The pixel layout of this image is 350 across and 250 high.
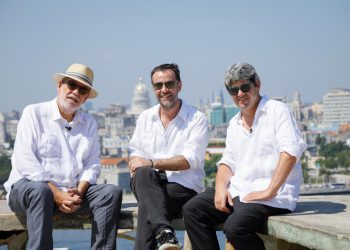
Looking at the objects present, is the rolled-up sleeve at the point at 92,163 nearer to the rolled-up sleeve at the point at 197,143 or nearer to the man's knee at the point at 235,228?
the rolled-up sleeve at the point at 197,143

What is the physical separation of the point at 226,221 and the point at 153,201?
10.2 inches

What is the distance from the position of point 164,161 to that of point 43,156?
16.0 inches

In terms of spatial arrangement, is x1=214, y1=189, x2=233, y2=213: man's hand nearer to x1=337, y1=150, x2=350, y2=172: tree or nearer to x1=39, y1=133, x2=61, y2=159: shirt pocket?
x1=39, y1=133, x2=61, y2=159: shirt pocket

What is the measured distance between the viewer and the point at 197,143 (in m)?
2.60

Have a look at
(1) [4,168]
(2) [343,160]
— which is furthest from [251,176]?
(2) [343,160]

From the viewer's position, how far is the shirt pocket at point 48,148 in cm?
249

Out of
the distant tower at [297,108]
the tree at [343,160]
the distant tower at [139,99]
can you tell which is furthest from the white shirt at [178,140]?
the distant tower at [139,99]

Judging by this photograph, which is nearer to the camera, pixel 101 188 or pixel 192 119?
pixel 101 188

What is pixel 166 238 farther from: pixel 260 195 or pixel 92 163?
pixel 92 163

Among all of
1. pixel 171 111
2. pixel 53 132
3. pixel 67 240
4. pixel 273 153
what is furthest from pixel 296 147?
pixel 67 240

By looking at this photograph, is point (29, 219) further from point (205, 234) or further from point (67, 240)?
point (67, 240)

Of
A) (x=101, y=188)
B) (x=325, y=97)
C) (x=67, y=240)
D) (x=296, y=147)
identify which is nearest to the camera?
(x=296, y=147)

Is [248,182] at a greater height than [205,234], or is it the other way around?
[248,182]

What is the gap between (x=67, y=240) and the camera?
3775 mm
